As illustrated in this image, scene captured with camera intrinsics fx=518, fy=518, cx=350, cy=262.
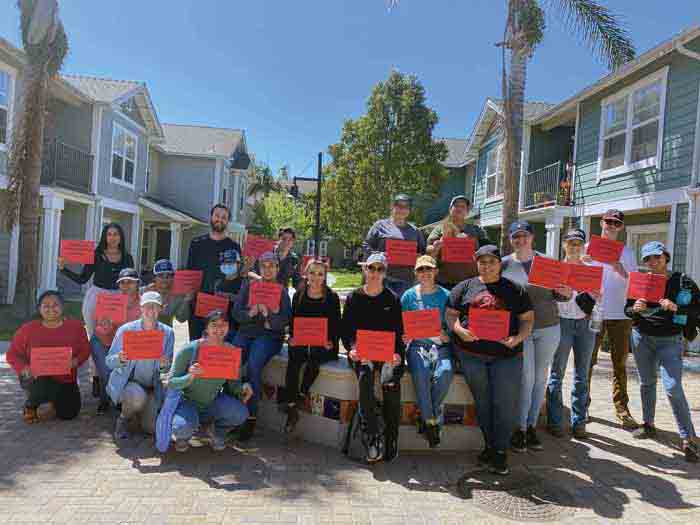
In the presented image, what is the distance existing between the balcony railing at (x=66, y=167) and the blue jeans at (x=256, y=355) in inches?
444

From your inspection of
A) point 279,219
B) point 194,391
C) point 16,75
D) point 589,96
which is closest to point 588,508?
point 194,391

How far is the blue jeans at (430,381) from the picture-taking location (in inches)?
172

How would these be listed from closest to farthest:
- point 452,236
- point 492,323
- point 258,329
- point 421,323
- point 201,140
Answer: point 492,323 → point 421,323 → point 258,329 → point 452,236 → point 201,140

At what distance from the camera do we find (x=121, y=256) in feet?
19.0

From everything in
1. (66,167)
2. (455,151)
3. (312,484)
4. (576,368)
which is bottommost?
(312,484)

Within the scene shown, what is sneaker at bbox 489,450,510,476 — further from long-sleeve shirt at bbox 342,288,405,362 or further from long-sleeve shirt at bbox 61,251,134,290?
long-sleeve shirt at bbox 61,251,134,290

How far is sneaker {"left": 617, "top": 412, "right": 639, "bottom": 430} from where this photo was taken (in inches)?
210

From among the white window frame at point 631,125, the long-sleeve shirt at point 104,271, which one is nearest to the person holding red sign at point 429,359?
the long-sleeve shirt at point 104,271

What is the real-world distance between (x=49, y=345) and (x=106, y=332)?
51 centimetres

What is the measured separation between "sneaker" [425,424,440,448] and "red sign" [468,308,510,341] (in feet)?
2.98

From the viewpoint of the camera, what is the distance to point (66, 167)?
1471 cm

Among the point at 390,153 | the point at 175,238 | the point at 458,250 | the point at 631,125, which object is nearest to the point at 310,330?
the point at 458,250

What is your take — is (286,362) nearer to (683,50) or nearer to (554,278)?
(554,278)

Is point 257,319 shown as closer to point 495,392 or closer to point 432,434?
point 432,434
